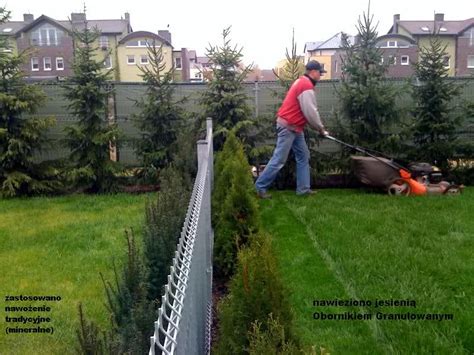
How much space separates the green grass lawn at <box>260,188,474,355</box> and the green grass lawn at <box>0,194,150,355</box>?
170cm

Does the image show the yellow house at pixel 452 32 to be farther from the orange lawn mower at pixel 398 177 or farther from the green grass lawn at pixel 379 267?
the green grass lawn at pixel 379 267

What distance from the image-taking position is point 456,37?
190 feet

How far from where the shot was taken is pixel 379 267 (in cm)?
491

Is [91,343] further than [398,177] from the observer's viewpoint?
No

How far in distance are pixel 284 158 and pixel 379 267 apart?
3.36 m

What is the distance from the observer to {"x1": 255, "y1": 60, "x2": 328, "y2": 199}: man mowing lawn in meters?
7.79

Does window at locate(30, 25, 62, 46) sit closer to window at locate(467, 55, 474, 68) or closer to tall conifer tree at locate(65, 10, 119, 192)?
window at locate(467, 55, 474, 68)

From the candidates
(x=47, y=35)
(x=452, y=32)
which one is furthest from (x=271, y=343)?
(x=47, y=35)

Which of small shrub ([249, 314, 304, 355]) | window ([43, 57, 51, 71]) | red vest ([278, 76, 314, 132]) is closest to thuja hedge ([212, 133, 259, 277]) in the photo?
small shrub ([249, 314, 304, 355])

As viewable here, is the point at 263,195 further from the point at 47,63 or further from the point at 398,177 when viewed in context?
the point at 47,63

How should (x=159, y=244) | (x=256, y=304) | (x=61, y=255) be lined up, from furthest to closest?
1. (x=61, y=255)
2. (x=159, y=244)
3. (x=256, y=304)

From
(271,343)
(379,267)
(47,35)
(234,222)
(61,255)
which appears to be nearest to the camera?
(271,343)

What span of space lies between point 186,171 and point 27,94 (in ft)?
13.3

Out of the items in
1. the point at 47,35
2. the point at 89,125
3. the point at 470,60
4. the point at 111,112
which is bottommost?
the point at 89,125
